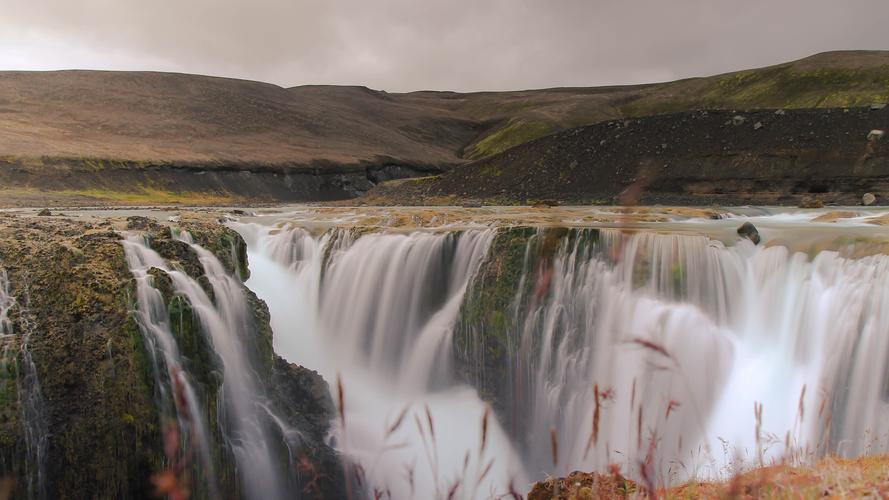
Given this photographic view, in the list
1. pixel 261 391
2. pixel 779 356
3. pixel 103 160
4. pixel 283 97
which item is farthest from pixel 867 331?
pixel 283 97

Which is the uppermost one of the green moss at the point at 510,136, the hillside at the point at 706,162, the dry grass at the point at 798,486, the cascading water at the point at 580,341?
the green moss at the point at 510,136

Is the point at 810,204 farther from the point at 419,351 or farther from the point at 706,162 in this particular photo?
the point at 419,351

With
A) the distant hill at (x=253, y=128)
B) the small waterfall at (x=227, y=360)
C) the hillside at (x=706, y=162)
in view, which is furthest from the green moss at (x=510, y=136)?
the small waterfall at (x=227, y=360)

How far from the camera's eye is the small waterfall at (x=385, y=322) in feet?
41.0

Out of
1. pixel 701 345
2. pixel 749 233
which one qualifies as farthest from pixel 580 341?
pixel 749 233

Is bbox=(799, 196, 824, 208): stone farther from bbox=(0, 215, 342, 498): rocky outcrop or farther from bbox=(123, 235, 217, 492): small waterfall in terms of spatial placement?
bbox=(123, 235, 217, 492): small waterfall

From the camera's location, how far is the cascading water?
970 cm

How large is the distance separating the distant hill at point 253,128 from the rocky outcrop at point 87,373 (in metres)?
38.8

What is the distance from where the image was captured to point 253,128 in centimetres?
8156

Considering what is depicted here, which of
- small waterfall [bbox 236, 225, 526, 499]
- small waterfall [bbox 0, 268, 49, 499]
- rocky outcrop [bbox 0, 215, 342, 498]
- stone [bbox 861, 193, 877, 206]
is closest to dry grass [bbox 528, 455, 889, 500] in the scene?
rocky outcrop [bbox 0, 215, 342, 498]

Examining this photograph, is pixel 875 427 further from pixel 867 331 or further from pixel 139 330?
pixel 139 330

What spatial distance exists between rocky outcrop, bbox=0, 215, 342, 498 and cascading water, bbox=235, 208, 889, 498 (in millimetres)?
3233

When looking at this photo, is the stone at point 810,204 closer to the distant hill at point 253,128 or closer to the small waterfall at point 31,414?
the small waterfall at point 31,414

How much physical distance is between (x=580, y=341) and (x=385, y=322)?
4.82 m
